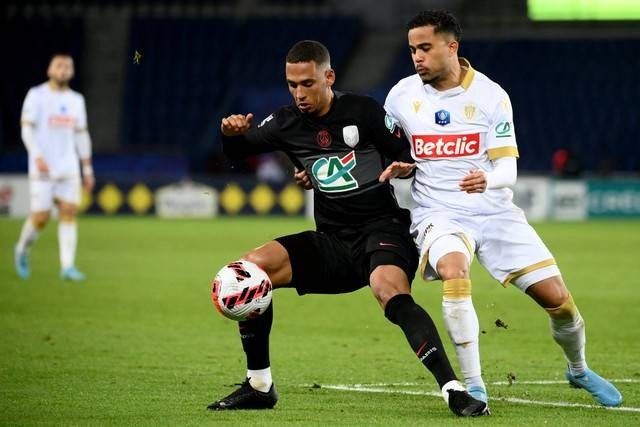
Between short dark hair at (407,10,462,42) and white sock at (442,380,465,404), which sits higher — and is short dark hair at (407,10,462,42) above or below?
above

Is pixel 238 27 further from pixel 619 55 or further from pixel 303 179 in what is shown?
pixel 303 179

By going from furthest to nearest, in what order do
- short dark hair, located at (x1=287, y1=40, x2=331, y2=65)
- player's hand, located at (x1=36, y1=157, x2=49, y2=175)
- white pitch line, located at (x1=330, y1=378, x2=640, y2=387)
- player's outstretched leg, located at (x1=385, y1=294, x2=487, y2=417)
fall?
player's hand, located at (x1=36, y1=157, x2=49, y2=175) → white pitch line, located at (x1=330, y1=378, x2=640, y2=387) → short dark hair, located at (x1=287, y1=40, x2=331, y2=65) → player's outstretched leg, located at (x1=385, y1=294, x2=487, y2=417)

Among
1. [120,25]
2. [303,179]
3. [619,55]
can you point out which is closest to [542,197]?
[619,55]

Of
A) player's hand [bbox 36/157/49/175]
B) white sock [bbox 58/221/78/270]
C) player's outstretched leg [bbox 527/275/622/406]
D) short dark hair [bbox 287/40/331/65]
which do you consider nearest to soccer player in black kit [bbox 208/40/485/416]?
short dark hair [bbox 287/40/331/65]

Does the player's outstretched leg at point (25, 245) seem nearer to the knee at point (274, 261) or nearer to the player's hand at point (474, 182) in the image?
the knee at point (274, 261)

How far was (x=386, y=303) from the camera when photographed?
6.45m

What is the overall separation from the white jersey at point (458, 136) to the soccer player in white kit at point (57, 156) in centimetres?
809

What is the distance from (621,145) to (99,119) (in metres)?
14.0

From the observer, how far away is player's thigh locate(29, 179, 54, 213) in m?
14.4

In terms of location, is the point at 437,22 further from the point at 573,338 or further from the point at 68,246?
the point at 68,246

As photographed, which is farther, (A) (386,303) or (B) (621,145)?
(B) (621,145)

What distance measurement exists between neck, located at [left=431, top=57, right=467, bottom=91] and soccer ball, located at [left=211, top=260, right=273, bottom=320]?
1415 mm

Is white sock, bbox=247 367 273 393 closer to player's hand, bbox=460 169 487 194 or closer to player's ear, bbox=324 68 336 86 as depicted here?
player's hand, bbox=460 169 487 194

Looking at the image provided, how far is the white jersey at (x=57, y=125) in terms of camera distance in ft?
47.8
